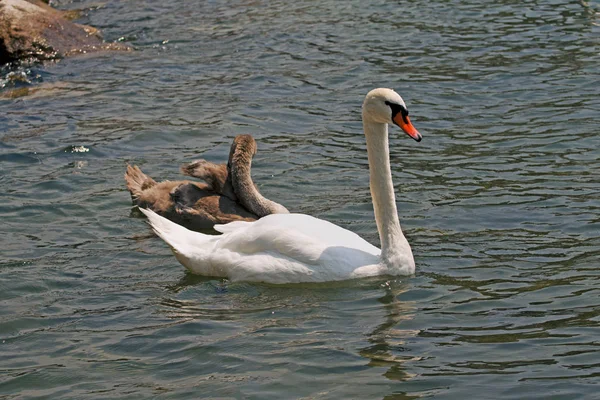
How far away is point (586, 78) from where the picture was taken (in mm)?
13336

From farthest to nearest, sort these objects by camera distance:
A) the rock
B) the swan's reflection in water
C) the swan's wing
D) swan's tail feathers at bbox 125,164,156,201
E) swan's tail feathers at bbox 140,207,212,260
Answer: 1. the rock
2. swan's tail feathers at bbox 125,164,156,201
3. swan's tail feathers at bbox 140,207,212,260
4. the swan's wing
5. the swan's reflection in water

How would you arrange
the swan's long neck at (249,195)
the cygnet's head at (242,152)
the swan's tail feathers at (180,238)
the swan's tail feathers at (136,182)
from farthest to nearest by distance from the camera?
the swan's tail feathers at (136,182) < the cygnet's head at (242,152) < the swan's long neck at (249,195) < the swan's tail feathers at (180,238)

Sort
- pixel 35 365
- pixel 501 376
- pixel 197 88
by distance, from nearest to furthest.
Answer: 1. pixel 501 376
2. pixel 35 365
3. pixel 197 88

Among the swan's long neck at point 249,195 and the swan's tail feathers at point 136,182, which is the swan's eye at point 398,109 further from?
the swan's tail feathers at point 136,182

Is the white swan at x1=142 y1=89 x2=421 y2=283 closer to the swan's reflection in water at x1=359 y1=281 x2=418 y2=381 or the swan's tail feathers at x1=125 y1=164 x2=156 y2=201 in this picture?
the swan's reflection in water at x1=359 y1=281 x2=418 y2=381

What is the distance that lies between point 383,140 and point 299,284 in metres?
1.30

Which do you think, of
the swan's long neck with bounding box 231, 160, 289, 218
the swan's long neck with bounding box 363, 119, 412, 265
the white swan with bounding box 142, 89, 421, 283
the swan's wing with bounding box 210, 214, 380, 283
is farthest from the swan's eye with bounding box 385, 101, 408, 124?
the swan's long neck with bounding box 231, 160, 289, 218

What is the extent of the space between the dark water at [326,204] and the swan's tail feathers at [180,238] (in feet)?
0.81

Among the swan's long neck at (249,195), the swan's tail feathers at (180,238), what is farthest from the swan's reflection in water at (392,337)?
the swan's long neck at (249,195)

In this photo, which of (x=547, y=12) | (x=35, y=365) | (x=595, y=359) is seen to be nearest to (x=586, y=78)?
(x=547, y=12)

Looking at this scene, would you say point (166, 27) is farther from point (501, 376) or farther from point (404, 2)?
point (501, 376)

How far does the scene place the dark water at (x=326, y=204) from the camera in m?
6.33

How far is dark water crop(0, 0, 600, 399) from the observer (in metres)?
6.33

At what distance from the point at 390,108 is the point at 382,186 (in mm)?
682
